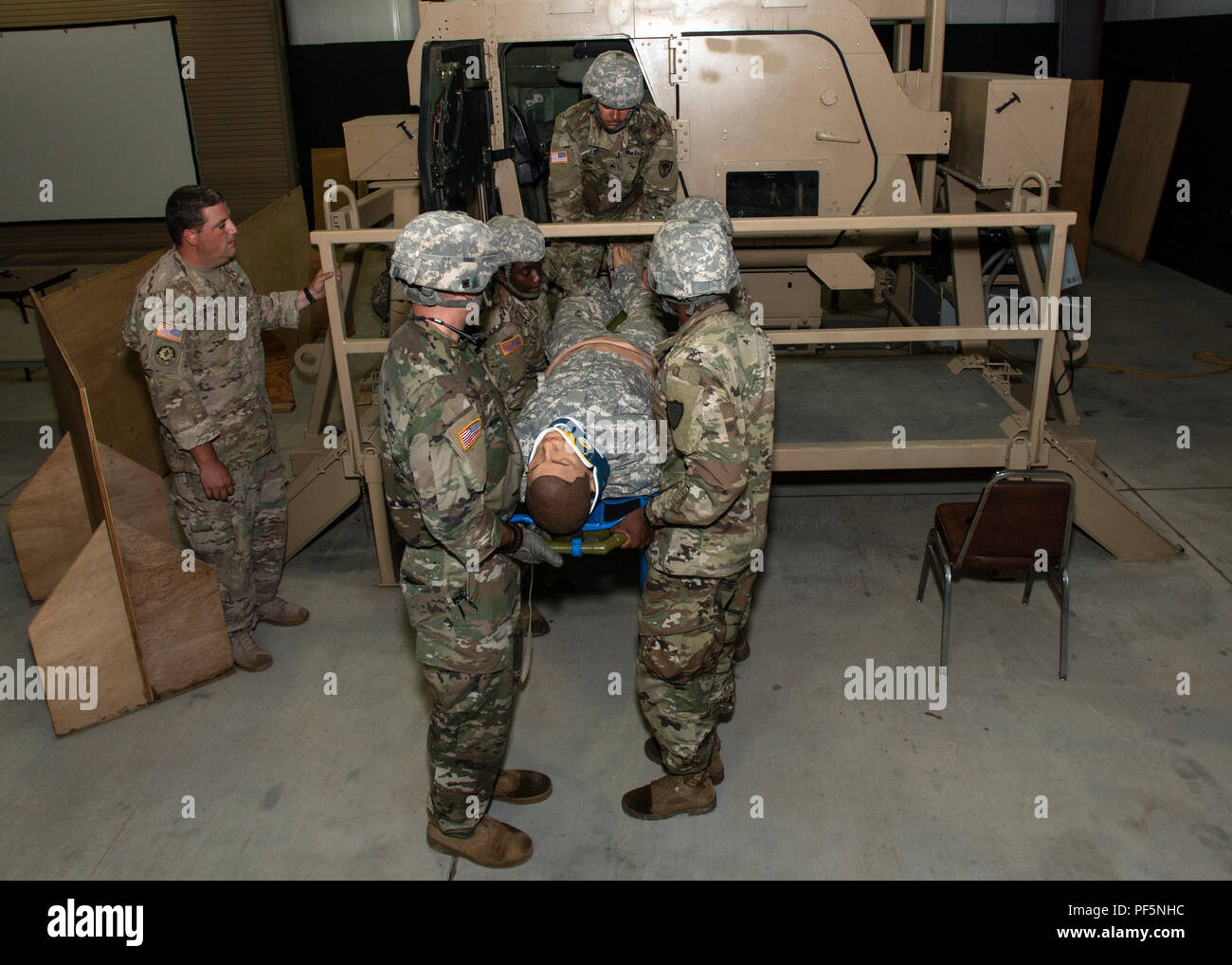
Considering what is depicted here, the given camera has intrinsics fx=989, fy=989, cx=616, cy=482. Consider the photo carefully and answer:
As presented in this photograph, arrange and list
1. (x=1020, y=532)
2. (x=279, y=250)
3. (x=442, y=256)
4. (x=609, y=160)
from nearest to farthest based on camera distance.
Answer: (x=442, y=256)
(x=1020, y=532)
(x=609, y=160)
(x=279, y=250)

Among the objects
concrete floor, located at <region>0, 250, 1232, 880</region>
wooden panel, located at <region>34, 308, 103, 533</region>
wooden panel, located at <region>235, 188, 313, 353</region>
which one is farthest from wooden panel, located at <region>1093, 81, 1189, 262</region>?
wooden panel, located at <region>34, 308, 103, 533</region>

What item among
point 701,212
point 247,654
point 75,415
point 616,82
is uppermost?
point 616,82

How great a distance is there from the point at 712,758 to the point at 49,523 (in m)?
3.13

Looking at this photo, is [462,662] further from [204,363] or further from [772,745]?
[204,363]

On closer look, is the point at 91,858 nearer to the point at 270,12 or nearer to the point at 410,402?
the point at 410,402

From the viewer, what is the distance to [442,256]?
7.79 feet

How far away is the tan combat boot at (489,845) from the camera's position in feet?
9.50

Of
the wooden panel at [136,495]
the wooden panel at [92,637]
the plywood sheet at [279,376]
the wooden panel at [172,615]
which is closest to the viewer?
the wooden panel at [92,637]

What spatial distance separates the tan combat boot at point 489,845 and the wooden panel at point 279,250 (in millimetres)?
4288

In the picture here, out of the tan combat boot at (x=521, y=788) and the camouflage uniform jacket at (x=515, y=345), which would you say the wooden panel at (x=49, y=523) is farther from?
the tan combat boot at (x=521, y=788)

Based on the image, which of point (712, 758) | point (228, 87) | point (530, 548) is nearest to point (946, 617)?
point (712, 758)

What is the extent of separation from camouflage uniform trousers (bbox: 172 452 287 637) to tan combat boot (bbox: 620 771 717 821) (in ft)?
6.04

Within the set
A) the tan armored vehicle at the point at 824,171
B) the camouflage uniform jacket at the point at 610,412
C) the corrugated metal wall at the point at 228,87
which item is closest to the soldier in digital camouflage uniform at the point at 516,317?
the camouflage uniform jacket at the point at 610,412

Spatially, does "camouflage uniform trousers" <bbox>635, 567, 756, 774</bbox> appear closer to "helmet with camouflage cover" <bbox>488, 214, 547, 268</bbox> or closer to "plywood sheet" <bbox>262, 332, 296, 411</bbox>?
"helmet with camouflage cover" <bbox>488, 214, 547, 268</bbox>
